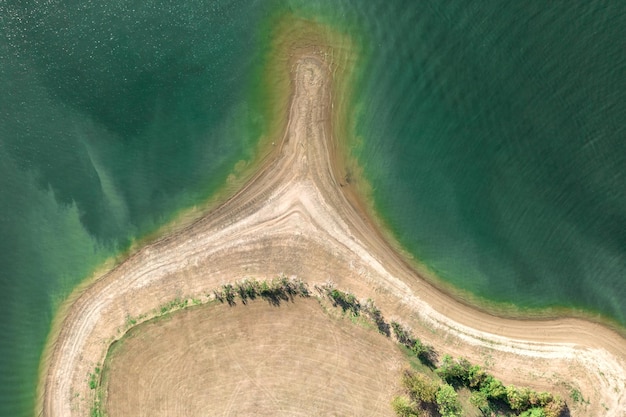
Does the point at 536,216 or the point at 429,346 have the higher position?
the point at 536,216

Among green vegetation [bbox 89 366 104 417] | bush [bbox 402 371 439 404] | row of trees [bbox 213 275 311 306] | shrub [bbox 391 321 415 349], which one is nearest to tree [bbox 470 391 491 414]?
bush [bbox 402 371 439 404]

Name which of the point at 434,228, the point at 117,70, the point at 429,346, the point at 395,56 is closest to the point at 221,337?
the point at 429,346

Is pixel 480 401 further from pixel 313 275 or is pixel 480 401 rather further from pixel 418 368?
pixel 313 275

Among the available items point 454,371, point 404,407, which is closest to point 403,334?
point 454,371

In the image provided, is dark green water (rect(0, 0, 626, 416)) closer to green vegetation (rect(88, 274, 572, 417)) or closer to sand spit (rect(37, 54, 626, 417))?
sand spit (rect(37, 54, 626, 417))

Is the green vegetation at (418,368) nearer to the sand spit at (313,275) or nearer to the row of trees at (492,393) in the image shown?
the row of trees at (492,393)

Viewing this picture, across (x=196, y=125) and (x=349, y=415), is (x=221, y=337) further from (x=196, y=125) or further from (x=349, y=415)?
(x=196, y=125)

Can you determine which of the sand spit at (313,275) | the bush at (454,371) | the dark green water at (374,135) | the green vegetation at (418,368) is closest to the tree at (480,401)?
the green vegetation at (418,368)
